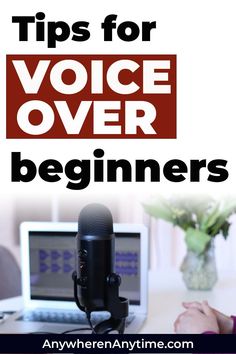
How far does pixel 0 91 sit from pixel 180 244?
1.76m

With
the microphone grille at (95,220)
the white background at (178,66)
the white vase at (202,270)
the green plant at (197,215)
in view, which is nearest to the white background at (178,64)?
the white background at (178,66)

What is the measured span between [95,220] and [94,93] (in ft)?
2.02

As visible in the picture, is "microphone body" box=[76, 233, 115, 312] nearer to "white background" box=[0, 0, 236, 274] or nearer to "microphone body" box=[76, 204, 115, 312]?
"microphone body" box=[76, 204, 115, 312]

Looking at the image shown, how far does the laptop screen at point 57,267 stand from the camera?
1253 mm

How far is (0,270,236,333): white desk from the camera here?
123 centimetres

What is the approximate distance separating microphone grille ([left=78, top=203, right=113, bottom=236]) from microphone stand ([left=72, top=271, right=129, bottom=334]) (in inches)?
2.6

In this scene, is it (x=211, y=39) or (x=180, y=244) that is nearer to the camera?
(x=211, y=39)

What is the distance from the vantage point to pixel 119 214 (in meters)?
2.75

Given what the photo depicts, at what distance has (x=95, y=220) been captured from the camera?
2.33 ft

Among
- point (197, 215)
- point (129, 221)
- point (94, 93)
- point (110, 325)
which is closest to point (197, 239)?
point (197, 215)

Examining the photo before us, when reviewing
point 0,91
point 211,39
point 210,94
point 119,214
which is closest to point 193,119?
point 210,94

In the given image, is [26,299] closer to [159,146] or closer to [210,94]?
[159,146]

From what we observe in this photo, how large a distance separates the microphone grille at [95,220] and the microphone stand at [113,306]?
0.22 feet

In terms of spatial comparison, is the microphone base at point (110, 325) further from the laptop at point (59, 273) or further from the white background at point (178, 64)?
the white background at point (178, 64)
